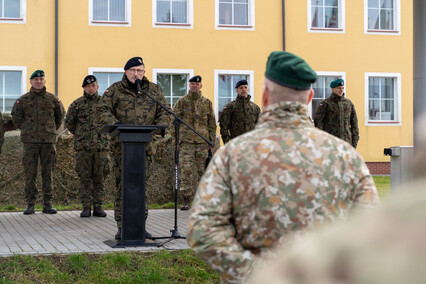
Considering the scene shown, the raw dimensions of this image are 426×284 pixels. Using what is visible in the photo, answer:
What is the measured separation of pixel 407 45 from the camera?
88.9ft

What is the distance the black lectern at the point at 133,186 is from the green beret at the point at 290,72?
5403 mm

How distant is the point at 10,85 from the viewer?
23438 millimetres

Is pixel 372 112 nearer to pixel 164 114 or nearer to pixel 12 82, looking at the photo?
pixel 12 82

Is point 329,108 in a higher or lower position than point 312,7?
lower

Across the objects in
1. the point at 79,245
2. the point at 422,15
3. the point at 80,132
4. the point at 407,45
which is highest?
the point at 407,45

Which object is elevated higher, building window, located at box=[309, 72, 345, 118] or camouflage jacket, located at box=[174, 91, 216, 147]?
building window, located at box=[309, 72, 345, 118]

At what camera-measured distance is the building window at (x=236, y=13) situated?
83.7ft

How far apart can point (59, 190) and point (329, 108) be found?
5327mm

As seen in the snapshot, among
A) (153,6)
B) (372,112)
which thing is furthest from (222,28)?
(372,112)

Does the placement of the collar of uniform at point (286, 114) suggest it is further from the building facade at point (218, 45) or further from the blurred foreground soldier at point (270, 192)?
the building facade at point (218, 45)

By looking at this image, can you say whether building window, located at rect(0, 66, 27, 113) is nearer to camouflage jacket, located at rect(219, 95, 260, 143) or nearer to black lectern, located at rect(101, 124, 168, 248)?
camouflage jacket, located at rect(219, 95, 260, 143)

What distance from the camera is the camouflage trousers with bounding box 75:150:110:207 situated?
1173 cm

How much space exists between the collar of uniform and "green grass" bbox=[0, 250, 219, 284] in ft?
14.1

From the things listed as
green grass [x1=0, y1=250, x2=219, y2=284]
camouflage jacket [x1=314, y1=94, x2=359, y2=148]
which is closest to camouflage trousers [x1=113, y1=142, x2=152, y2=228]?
green grass [x1=0, y1=250, x2=219, y2=284]
